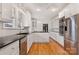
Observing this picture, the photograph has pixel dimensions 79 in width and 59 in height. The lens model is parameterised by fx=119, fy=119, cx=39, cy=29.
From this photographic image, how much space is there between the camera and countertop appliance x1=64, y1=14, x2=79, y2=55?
1890 mm

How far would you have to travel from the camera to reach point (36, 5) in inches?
77.3

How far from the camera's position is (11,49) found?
1751 millimetres

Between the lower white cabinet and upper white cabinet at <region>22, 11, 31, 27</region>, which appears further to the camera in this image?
upper white cabinet at <region>22, 11, 31, 27</region>

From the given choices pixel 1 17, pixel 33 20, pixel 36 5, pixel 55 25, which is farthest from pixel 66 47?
pixel 1 17

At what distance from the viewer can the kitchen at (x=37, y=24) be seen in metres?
1.93

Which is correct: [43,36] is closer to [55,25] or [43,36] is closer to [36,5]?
[55,25]

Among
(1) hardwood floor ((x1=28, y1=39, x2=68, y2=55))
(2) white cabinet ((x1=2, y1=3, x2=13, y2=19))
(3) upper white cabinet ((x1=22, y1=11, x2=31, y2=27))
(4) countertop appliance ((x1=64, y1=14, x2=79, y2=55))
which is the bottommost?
(1) hardwood floor ((x1=28, y1=39, x2=68, y2=55))

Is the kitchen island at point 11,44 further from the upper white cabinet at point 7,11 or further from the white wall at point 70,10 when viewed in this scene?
the white wall at point 70,10

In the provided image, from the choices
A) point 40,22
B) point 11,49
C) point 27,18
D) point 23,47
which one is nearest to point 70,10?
point 40,22

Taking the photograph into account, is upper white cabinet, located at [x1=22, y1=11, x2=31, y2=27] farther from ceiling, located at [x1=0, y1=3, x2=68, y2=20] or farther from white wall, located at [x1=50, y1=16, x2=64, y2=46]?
white wall, located at [x1=50, y1=16, x2=64, y2=46]

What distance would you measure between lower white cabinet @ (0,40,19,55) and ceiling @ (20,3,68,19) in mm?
561

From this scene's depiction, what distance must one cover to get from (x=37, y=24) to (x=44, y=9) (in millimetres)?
277

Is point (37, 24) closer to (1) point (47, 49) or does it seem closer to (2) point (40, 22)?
(2) point (40, 22)

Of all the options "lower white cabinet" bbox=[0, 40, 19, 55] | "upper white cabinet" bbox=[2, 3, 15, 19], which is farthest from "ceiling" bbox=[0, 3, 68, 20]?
"lower white cabinet" bbox=[0, 40, 19, 55]
